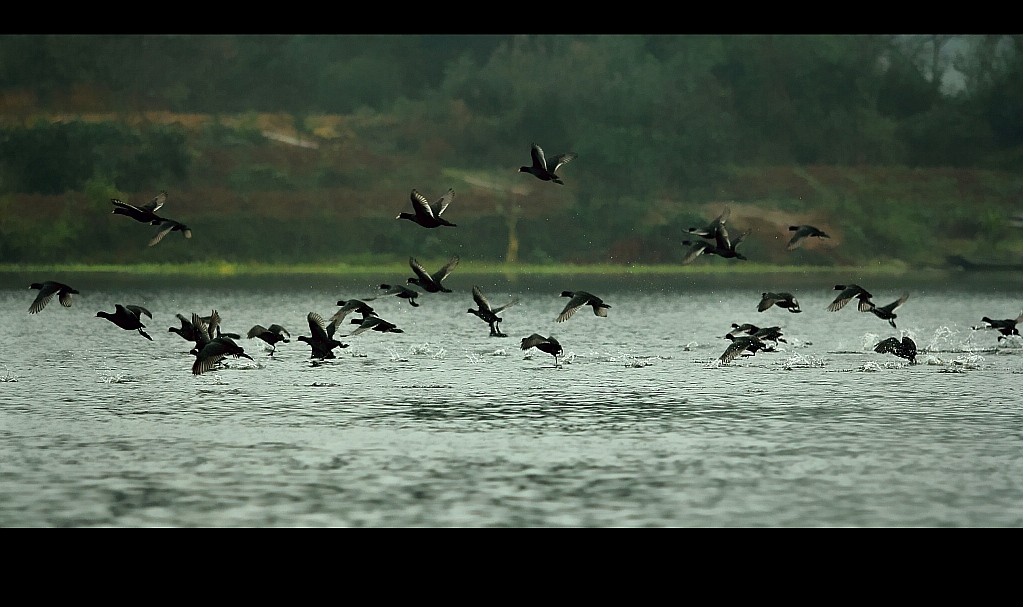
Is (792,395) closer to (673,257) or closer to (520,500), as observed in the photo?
(520,500)

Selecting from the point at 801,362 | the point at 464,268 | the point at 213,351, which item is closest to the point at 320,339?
the point at 213,351

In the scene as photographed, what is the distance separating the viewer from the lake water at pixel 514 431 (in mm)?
14594

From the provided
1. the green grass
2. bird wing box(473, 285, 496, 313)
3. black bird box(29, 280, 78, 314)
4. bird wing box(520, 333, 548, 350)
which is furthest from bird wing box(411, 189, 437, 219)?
the green grass

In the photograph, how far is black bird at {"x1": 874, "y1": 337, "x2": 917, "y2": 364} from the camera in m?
28.5

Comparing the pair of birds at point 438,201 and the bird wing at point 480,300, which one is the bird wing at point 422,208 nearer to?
the pair of birds at point 438,201

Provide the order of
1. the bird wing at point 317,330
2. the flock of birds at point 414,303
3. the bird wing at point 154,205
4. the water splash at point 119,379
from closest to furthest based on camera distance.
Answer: the flock of birds at point 414,303 → the bird wing at point 154,205 → the bird wing at point 317,330 → the water splash at point 119,379

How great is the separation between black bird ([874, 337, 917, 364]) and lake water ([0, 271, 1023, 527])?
0.27 m

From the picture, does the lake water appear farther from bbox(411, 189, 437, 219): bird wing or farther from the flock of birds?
bbox(411, 189, 437, 219): bird wing

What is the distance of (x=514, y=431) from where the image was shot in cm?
1972

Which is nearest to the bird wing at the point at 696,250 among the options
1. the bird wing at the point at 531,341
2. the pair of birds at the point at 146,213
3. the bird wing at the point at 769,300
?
the bird wing at the point at 769,300

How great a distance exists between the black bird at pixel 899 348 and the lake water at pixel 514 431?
0.90ft

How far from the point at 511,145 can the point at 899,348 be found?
71703 mm
